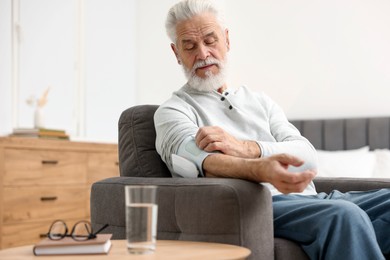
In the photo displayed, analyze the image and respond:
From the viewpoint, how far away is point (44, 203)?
3.99 metres

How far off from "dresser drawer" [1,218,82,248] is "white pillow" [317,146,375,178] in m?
1.74

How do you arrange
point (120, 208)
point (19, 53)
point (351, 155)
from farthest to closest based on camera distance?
point (19, 53) → point (351, 155) → point (120, 208)

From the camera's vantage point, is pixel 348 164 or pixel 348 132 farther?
pixel 348 132

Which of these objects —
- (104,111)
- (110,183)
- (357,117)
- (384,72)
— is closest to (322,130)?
(357,117)

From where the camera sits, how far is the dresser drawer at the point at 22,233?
12.1 feet

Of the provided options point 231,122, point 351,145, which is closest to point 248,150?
point 231,122

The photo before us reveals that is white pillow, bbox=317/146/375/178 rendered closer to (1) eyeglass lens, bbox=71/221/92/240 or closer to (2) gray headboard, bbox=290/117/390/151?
(2) gray headboard, bbox=290/117/390/151

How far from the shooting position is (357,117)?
13.5 feet

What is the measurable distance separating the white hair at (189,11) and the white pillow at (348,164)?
5.63 feet

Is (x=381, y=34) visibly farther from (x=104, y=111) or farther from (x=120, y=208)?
(x=120, y=208)

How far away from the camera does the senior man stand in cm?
162

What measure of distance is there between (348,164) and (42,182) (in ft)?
6.16

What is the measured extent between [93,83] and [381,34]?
226 centimetres

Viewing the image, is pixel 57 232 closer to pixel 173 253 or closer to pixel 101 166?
pixel 173 253
